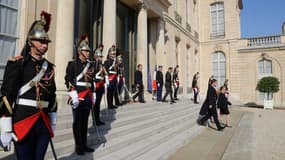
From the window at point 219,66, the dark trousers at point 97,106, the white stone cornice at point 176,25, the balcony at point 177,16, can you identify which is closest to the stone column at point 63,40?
the dark trousers at point 97,106

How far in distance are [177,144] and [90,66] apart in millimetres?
3232

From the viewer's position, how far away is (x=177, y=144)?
18.7 ft

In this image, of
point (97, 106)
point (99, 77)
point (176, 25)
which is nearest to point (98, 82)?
point (99, 77)

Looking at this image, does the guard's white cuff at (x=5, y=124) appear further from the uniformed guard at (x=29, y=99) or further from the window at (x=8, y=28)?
the window at (x=8, y=28)

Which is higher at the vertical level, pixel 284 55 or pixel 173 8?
pixel 173 8

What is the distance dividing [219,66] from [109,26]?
18.8 meters

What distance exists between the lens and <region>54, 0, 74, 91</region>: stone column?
20.6ft

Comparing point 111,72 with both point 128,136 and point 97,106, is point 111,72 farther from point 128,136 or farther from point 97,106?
point 128,136

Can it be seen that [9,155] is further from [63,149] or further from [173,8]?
[173,8]

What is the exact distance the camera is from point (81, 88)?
381 cm

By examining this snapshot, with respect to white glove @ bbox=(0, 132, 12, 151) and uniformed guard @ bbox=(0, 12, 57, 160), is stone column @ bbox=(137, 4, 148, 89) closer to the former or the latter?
uniformed guard @ bbox=(0, 12, 57, 160)

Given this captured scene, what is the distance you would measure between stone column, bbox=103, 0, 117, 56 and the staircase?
272 centimetres

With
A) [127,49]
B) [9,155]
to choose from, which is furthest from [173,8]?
[9,155]

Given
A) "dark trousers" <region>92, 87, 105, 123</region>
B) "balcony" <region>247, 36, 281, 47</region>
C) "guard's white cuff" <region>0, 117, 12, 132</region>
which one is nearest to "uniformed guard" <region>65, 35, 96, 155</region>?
"dark trousers" <region>92, 87, 105, 123</region>
